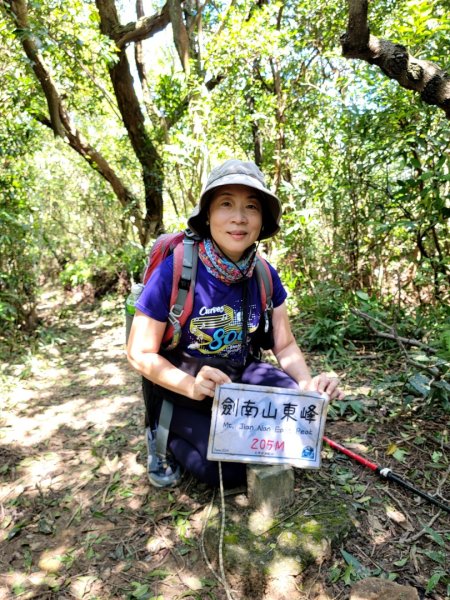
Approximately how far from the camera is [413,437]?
99.3 inches

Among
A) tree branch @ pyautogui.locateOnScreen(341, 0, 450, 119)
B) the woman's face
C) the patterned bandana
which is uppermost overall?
tree branch @ pyautogui.locateOnScreen(341, 0, 450, 119)

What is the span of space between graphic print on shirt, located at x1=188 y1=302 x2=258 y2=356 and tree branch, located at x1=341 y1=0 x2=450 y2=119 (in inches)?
64.4

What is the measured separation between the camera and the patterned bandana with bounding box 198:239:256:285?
1.98 meters

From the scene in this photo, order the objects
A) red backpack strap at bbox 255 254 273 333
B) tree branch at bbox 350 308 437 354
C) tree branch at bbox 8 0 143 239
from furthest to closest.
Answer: tree branch at bbox 8 0 143 239
tree branch at bbox 350 308 437 354
red backpack strap at bbox 255 254 273 333

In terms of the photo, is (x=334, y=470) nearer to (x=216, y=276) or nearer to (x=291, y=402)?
(x=291, y=402)

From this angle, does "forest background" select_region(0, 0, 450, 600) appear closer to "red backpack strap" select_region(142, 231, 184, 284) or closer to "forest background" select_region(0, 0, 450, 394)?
"forest background" select_region(0, 0, 450, 394)

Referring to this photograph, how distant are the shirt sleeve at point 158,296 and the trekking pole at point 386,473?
1.35 meters

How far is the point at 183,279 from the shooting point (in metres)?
1.95

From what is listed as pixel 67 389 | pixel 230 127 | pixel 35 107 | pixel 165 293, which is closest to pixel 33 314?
pixel 67 389

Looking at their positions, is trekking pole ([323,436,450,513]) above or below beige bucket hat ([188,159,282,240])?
below

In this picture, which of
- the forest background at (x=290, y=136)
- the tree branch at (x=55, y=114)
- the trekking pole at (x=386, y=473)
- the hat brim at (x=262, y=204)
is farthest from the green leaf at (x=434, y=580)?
the tree branch at (x=55, y=114)

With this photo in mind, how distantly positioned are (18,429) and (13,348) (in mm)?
2214

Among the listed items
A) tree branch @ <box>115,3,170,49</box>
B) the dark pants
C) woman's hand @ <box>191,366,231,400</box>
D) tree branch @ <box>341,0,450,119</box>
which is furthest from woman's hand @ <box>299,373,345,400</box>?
tree branch @ <box>115,3,170,49</box>

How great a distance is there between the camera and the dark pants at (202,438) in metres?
2.05
